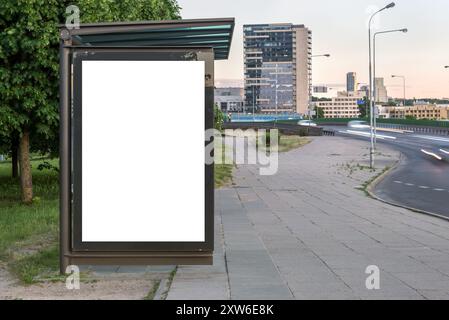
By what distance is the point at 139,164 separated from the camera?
749 centimetres

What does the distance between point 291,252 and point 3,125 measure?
9.53 metres

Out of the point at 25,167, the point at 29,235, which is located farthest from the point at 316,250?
the point at 25,167

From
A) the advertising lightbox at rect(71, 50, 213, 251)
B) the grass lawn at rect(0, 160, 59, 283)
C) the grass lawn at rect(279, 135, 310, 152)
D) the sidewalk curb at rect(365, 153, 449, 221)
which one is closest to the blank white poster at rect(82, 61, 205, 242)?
the advertising lightbox at rect(71, 50, 213, 251)

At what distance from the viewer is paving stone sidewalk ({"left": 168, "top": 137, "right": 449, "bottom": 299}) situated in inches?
273

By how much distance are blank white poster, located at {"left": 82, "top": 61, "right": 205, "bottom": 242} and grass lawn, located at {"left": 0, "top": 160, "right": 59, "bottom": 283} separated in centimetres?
138

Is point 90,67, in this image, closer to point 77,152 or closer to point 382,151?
point 77,152

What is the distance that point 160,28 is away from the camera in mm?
7570

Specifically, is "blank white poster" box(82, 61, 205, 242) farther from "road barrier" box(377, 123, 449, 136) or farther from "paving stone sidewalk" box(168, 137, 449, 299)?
"road barrier" box(377, 123, 449, 136)

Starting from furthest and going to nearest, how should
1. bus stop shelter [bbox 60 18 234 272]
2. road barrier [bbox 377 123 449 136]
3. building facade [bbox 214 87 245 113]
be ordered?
building facade [bbox 214 87 245 113], road barrier [bbox 377 123 449 136], bus stop shelter [bbox 60 18 234 272]

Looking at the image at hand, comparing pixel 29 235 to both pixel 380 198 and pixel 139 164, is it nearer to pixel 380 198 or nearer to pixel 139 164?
pixel 139 164

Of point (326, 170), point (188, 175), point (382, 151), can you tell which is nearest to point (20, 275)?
point (188, 175)

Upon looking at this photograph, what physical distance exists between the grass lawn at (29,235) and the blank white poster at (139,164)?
138 centimetres

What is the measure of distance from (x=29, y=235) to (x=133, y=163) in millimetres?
5301

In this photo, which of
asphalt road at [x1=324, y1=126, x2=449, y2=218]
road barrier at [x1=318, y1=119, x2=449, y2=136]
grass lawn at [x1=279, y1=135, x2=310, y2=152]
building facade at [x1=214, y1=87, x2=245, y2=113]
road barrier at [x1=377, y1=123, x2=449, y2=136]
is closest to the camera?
asphalt road at [x1=324, y1=126, x2=449, y2=218]
